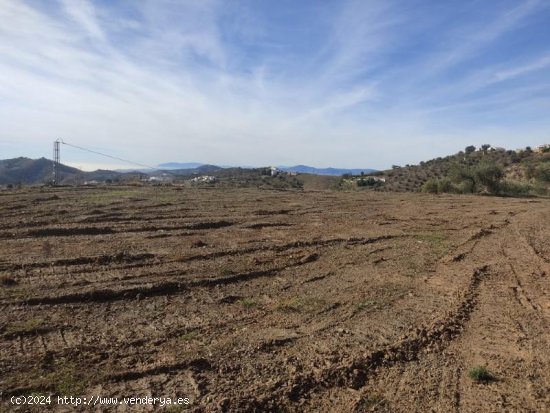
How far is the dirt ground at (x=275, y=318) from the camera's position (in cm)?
462

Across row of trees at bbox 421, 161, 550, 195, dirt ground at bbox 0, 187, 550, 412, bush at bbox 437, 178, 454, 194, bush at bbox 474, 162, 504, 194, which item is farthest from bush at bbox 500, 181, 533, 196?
dirt ground at bbox 0, 187, 550, 412

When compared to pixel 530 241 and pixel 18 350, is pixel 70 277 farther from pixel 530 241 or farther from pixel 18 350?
pixel 530 241

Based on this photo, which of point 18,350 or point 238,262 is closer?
point 18,350

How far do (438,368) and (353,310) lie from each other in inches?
75.9

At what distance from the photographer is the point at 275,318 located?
6578 millimetres

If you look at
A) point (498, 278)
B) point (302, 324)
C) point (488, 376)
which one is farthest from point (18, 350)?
point (498, 278)

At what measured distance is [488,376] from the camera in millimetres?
4992

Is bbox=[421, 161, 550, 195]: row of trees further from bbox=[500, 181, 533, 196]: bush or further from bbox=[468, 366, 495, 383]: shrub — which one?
bbox=[468, 366, 495, 383]: shrub

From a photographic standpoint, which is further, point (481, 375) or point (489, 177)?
point (489, 177)

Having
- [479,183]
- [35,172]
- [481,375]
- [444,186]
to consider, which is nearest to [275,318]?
[481,375]

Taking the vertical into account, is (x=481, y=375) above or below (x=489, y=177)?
below

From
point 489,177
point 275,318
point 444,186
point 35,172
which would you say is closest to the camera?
point 275,318

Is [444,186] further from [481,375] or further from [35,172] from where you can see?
[35,172]

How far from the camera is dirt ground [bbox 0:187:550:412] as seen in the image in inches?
182
